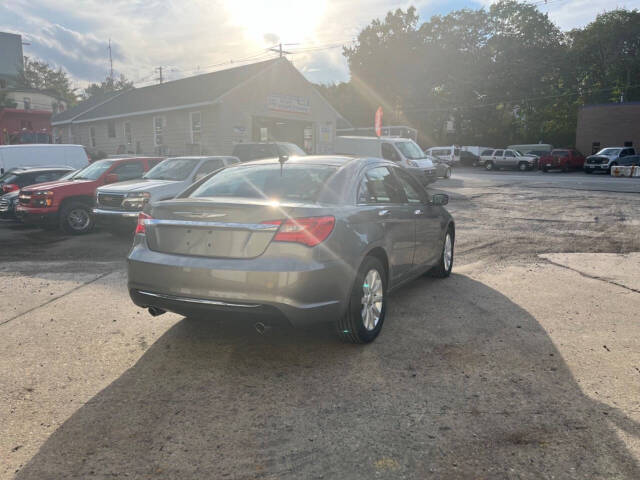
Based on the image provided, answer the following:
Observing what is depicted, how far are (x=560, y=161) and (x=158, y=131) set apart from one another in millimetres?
27414

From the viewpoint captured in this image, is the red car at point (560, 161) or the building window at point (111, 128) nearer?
the building window at point (111, 128)

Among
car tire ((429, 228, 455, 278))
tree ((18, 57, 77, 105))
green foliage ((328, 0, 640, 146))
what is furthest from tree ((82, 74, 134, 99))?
car tire ((429, 228, 455, 278))

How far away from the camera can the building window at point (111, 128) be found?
1230 inches

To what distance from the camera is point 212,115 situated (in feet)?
80.3

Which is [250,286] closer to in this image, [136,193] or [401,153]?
[136,193]

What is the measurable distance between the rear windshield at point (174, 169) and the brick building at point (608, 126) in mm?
43033

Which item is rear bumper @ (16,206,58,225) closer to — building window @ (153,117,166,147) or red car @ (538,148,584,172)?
building window @ (153,117,166,147)

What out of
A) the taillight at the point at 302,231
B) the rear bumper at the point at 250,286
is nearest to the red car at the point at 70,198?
the rear bumper at the point at 250,286

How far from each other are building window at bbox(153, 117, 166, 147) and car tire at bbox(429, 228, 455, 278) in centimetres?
2371

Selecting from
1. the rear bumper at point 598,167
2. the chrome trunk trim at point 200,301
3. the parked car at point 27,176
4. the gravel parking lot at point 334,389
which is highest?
the parked car at point 27,176

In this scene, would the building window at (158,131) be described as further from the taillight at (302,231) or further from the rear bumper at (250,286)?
the taillight at (302,231)

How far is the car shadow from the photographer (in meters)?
2.72

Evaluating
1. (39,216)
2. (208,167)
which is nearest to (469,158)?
(208,167)

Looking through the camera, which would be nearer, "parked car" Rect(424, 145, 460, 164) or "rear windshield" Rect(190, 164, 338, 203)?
"rear windshield" Rect(190, 164, 338, 203)
